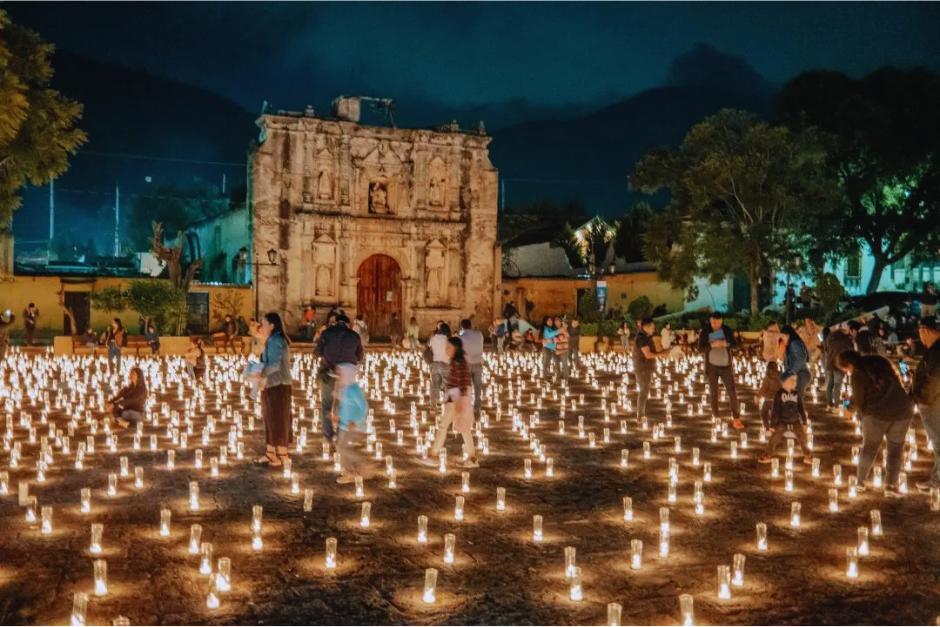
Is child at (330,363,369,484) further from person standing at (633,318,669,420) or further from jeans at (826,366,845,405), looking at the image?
jeans at (826,366,845,405)

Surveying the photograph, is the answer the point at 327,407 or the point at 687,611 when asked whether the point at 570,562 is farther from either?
the point at 327,407

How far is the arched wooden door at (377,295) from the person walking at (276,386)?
3236 centimetres

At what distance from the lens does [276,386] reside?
11453 mm

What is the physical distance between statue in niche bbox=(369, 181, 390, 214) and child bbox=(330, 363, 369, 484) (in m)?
33.6

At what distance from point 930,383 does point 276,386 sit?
7.20 meters

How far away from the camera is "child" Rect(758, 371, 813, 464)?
11914 mm

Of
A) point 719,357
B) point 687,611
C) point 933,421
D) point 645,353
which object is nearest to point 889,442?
point 933,421

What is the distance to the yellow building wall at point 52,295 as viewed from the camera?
129 ft

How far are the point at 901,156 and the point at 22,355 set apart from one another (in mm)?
36745

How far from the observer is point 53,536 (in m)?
8.37

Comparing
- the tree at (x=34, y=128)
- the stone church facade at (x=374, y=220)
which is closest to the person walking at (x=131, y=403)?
the tree at (x=34, y=128)

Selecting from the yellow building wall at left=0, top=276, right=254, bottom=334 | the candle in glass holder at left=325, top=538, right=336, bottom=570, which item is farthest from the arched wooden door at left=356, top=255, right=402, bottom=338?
the candle in glass holder at left=325, top=538, right=336, bottom=570

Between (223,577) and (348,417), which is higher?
(348,417)

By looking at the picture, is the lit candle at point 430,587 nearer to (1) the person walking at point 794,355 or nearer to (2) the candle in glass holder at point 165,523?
(2) the candle in glass holder at point 165,523
